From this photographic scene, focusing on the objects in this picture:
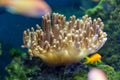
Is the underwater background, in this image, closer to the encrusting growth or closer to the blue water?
the blue water

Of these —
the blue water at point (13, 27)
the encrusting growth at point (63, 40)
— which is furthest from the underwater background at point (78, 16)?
the encrusting growth at point (63, 40)

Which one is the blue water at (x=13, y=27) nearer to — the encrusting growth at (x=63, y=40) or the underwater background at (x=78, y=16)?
the underwater background at (x=78, y=16)

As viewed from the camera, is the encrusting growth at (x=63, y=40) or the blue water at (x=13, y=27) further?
the blue water at (x=13, y=27)

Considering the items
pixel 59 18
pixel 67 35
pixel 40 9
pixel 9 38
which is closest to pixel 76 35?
pixel 67 35

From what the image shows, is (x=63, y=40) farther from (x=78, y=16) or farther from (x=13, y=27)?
(x=78, y=16)

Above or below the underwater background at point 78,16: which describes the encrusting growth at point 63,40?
below

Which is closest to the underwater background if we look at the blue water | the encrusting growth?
the blue water

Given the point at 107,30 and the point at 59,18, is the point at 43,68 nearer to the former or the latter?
the point at 59,18

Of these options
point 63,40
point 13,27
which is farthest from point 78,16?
point 63,40
